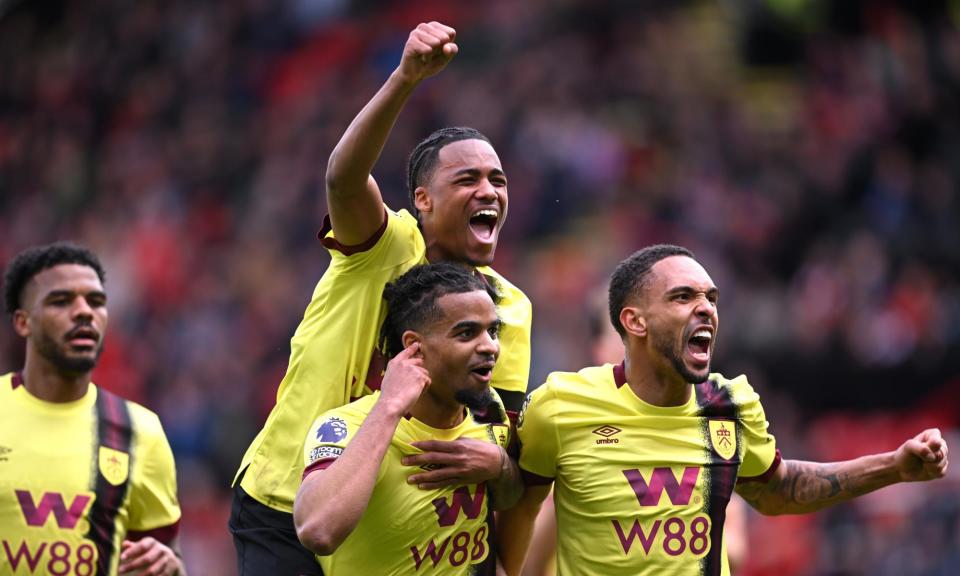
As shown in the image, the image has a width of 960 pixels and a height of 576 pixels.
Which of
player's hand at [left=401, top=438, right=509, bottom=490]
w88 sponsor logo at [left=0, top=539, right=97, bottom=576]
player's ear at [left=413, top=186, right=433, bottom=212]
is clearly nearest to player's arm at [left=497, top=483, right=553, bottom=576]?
player's hand at [left=401, top=438, right=509, bottom=490]

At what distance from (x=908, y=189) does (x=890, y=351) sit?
6.67 ft

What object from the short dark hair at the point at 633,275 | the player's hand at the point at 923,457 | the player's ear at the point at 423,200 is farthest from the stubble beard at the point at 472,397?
the player's hand at the point at 923,457

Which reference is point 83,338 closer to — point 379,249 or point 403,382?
point 379,249

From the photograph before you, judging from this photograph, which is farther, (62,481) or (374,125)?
(62,481)

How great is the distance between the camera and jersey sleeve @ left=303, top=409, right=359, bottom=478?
543cm

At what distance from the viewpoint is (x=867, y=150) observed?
14648 millimetres

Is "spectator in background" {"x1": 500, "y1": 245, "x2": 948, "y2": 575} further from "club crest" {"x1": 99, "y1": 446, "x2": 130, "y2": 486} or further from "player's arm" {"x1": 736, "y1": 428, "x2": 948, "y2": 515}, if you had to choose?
"club crest" {"x1": 99, "y1": 446, "x2": 130, "y2": 486}

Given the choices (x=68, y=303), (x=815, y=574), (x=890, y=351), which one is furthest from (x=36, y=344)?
(x=890, y=351)

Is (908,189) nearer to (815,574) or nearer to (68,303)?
(815,574)

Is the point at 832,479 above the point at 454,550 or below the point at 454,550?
above

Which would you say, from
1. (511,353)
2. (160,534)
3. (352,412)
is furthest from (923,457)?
(160,534)

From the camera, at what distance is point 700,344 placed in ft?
19.3

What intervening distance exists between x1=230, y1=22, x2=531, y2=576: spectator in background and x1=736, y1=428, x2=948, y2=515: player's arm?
1.15 m

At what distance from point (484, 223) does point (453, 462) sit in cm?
99
